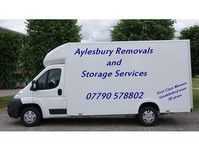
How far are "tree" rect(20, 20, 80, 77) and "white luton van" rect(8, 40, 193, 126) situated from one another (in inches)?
264

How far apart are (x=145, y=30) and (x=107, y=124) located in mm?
6400

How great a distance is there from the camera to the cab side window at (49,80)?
10.3 m

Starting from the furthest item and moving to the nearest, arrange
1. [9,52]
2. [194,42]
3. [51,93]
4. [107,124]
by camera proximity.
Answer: [9,52] < [194,42] < [107,124] < [51,93]

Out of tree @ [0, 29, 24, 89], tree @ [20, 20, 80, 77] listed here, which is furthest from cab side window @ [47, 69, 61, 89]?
tree @ [0, 29, 24, 89]

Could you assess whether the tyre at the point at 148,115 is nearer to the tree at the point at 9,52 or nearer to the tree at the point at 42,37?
the tree at the point at 42,37

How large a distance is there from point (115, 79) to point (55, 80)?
2.07m

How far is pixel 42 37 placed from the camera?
54.5ft

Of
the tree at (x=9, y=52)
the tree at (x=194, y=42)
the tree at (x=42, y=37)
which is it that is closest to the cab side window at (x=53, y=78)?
the tree at (x=42, y=37)

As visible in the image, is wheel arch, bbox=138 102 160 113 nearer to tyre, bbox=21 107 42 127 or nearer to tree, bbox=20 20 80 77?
tyre, bbox=21 107 42 127

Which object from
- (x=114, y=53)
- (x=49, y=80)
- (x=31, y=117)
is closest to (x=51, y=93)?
(x=49, y=80)

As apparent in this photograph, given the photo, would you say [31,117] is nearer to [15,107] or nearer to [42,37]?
[15,107]

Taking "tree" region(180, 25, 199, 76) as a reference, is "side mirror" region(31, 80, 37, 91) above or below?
below

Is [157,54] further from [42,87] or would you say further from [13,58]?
[13,58]

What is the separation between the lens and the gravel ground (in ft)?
32.7
